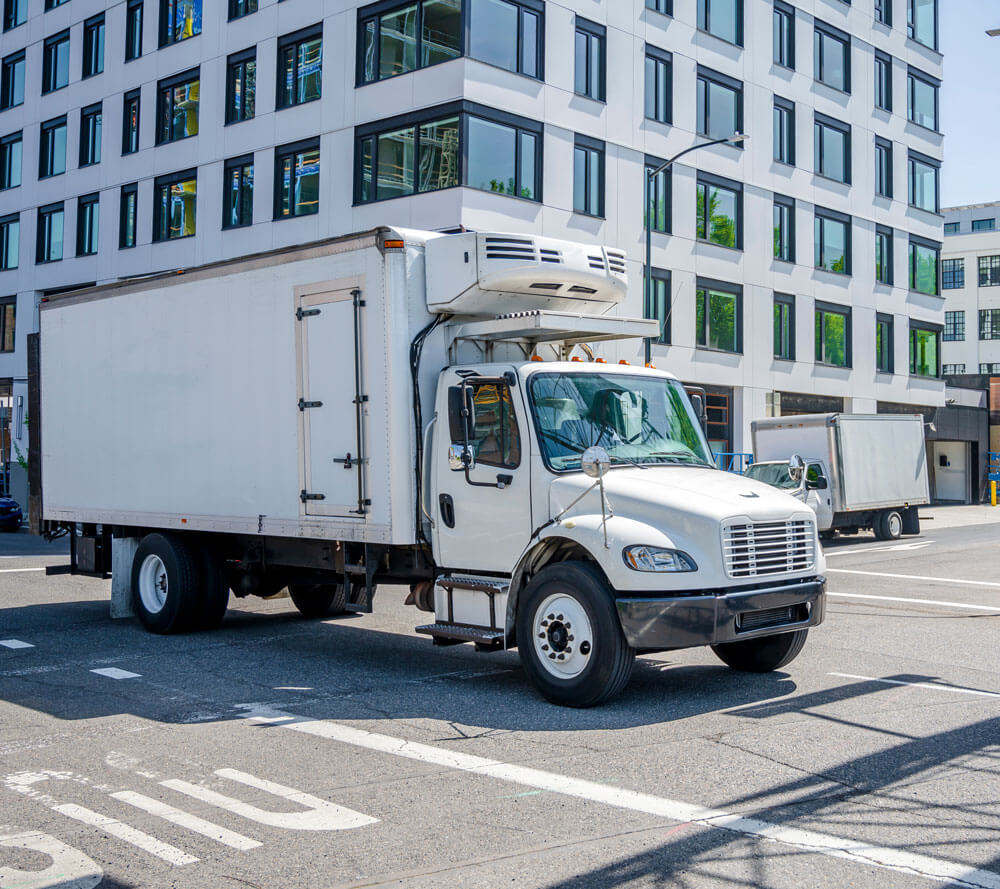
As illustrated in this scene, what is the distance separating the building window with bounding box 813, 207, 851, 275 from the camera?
4094cm

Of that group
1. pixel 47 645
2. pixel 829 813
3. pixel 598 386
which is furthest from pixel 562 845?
pixel 47 645

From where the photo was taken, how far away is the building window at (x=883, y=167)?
43.9 meters

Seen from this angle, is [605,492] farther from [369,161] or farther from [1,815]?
[369,161]

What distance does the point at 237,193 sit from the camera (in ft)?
109

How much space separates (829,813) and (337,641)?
657cm

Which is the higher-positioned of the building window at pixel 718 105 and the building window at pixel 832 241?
the building window at pixel 718 105

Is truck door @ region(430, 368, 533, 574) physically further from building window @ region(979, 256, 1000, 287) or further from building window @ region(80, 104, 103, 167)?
building window @ region(979, 256, 1000, 287)

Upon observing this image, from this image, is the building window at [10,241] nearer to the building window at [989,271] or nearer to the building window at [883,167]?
the building window at [883,167]

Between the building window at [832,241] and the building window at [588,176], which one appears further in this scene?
the building window at [832,241]

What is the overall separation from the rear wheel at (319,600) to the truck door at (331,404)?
3128 millimetres

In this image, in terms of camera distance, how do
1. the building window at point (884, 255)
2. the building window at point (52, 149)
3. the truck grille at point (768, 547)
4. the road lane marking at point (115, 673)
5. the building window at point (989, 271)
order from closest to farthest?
the truck grille at point (768, 547) < the road lane marking at point (115, 673) < the building window at point (52, 149) < the building window at point (884, 255) < the building window at point (989, 271)

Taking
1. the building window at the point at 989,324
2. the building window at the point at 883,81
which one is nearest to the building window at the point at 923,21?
the building window at the point at 883,81

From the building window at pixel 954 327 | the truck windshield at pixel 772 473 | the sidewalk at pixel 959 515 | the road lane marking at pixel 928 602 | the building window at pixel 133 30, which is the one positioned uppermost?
the building window at pixel 133 30

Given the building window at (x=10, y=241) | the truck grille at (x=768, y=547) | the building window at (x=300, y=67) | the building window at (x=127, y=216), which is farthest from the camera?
the building window at (x=10, y=241)
